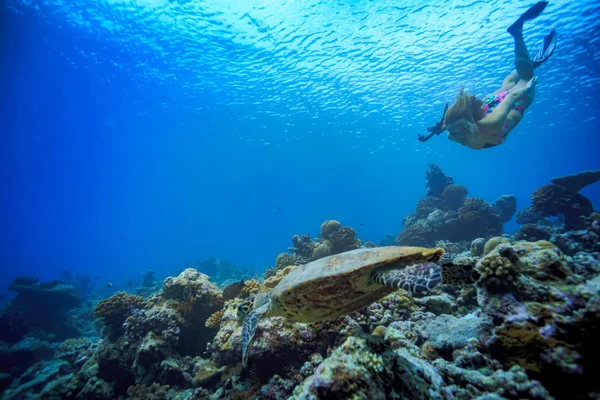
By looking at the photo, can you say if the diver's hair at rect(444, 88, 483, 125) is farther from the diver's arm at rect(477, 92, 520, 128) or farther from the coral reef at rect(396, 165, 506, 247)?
the coral reef at rect(396, 165, 506, 247)

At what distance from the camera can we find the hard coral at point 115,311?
7.08 m

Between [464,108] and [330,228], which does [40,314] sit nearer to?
[330,228]

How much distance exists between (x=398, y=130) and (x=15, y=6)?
4748cm

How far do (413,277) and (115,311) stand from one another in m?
9.06

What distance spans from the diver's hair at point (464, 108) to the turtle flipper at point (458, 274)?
24.4 ft

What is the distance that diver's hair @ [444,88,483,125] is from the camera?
7875 millimetres

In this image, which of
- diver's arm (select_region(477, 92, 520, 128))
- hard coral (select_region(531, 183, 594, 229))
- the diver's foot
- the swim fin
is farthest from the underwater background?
hard coral (select_region(531, 183, 594, 229))

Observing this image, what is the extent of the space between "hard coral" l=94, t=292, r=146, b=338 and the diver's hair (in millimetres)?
12905

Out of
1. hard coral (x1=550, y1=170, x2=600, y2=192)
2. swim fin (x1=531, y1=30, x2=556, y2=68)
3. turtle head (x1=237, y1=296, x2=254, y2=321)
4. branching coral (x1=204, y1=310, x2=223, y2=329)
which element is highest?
swim fin (x1=531, y1=30, x2=556, y2=68)

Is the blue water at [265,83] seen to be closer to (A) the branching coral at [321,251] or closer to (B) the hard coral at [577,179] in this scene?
(B) the hard coral at [577,179]

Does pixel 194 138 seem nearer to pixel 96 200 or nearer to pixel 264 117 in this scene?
pixel 264 117

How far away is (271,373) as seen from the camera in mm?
4312

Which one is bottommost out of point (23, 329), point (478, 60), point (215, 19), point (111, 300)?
point (111, 300)

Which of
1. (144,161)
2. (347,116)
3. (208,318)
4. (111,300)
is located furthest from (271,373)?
(144,161)
